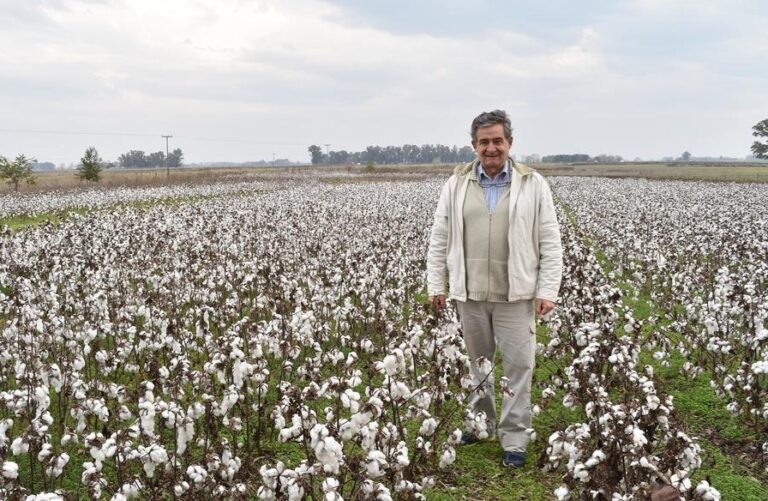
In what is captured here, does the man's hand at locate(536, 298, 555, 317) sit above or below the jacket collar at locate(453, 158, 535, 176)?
below

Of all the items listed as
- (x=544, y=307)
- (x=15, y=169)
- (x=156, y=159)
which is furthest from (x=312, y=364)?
(x=156, y=159)

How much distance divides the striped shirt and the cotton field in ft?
4.71

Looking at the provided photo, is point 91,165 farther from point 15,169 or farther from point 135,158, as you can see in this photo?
point 135,158

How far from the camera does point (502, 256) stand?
583 cm

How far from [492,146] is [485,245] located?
936 millimetres

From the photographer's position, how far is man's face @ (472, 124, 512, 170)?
5609 mm

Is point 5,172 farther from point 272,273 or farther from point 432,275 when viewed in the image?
point 432,275

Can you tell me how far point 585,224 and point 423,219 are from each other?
693 centimetres

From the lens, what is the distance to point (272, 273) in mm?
11914

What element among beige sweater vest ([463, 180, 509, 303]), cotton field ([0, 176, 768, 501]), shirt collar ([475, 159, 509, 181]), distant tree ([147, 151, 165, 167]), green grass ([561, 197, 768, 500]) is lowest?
green grass ([561, 197, 768, 500])

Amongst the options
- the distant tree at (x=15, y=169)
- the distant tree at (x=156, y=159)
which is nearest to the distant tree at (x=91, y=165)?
the distant tree at (x=15, y=169)

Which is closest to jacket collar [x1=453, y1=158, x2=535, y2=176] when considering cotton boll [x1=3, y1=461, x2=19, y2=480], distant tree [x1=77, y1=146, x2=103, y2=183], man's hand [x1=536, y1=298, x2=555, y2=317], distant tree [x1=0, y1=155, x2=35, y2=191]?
man's hand [x1=536, y1=298, x2=555, y2=317]

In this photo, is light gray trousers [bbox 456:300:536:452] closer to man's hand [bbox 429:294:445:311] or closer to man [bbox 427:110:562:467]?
man [bbox 427:110:562:467]

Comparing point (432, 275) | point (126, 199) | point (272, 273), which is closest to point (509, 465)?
point (432, 275)
